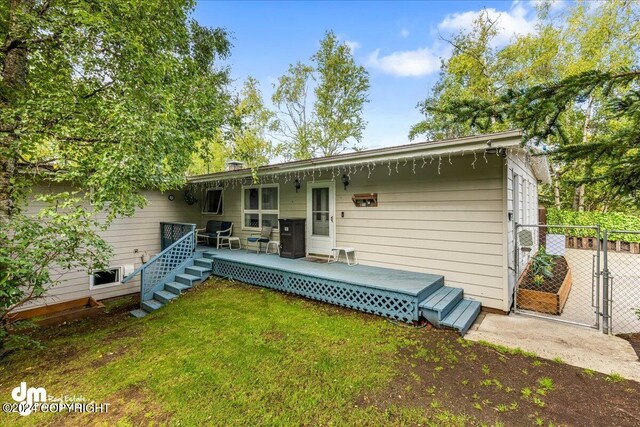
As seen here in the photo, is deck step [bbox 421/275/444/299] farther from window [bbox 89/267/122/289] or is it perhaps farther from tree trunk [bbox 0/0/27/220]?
window [bbox 89/267/122/289]

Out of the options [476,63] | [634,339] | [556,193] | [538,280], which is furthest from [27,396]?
[556,193]

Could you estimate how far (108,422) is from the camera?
2.30m

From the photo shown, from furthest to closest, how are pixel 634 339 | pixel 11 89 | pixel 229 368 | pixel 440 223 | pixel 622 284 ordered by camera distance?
pixel 622 284 < pixel 440 223 < pixel 11 89 < pixel 634 339 < pixel 229 368

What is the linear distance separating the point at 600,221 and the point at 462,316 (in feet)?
39.6

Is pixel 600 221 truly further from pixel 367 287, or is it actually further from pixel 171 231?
pixel 171 231

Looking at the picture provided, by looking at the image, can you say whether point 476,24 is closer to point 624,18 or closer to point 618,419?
point 624,18

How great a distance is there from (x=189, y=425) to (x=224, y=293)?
11.7 ft

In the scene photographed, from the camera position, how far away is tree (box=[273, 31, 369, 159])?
49.4ft

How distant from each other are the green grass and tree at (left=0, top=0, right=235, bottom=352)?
42.9 inches

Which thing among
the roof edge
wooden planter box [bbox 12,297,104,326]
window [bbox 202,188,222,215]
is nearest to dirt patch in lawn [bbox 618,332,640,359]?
the roof edge

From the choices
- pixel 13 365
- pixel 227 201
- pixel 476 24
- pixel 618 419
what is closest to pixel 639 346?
pixel 618 419

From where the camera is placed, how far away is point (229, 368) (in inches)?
119

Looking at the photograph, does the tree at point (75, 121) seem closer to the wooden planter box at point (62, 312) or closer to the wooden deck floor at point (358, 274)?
the wooden planter box at point (62, 312)

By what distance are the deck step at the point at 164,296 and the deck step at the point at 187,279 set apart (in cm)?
36
